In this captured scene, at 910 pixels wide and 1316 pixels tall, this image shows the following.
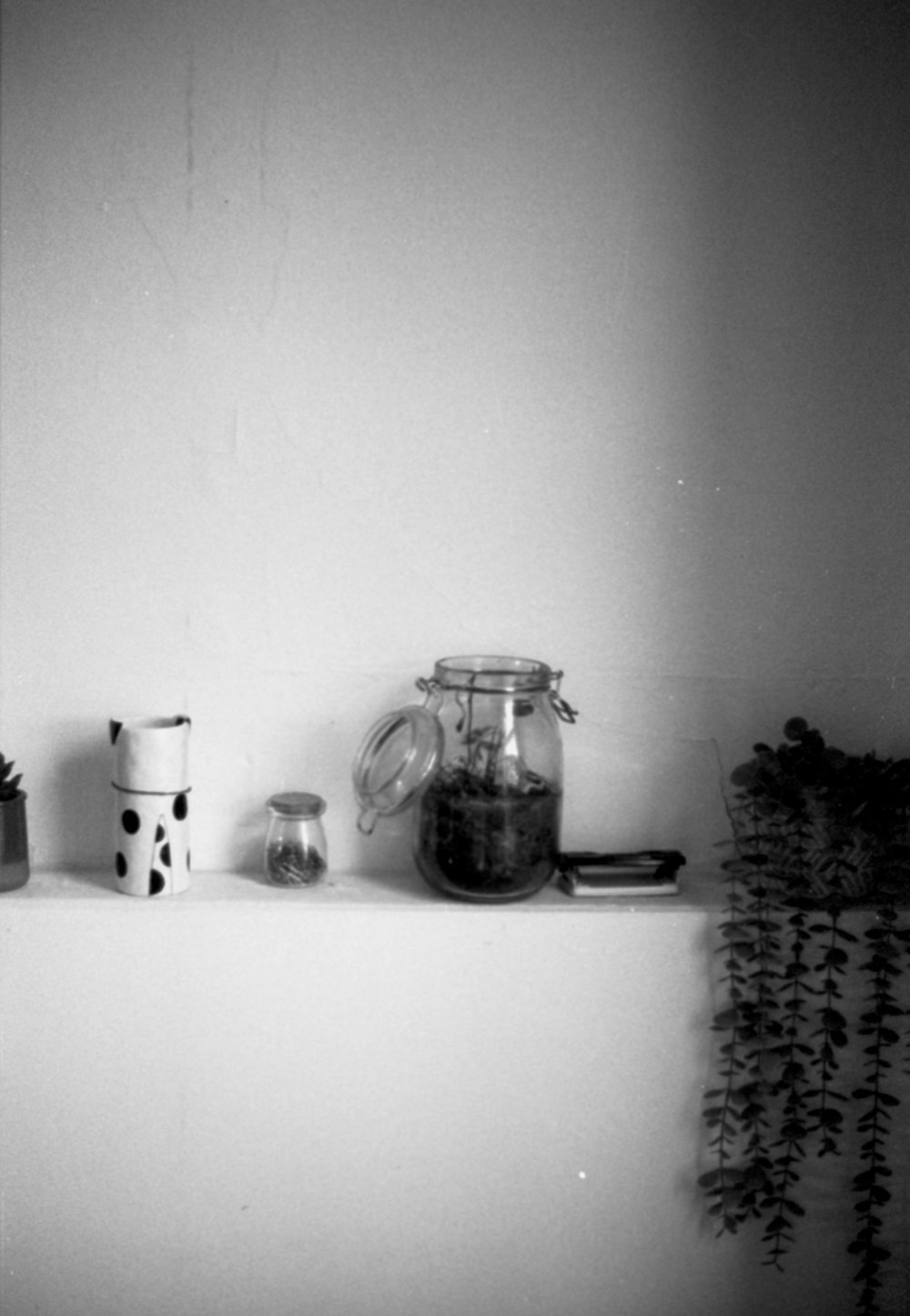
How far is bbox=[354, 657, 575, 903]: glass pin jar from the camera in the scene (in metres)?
1.23

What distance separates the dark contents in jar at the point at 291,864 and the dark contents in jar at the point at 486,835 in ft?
0.44

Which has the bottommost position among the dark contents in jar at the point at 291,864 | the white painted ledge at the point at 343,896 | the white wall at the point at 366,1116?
the white wall at the point at 366,1116

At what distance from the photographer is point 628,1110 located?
127 centimetres

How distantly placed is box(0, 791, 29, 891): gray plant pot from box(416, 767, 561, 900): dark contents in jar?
1.45 feet

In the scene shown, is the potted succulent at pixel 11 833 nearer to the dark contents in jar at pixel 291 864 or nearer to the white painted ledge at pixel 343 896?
the white painted ledge at pixel 343 896

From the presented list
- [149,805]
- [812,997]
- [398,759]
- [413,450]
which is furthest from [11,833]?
[812,997]

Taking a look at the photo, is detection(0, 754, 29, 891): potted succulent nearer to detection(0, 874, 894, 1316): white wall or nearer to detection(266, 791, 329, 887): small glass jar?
detection(0, 874, 894, 1316): white wall

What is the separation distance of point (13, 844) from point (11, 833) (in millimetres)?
13

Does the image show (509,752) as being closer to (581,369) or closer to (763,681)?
(763,681)

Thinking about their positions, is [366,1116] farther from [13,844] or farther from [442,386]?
→ [442,386]

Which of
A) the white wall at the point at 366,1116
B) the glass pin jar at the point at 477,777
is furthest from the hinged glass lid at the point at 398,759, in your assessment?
the white wall at the point at 366,1116

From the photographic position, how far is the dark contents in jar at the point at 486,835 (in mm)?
1225

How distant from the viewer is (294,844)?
1.30 meters

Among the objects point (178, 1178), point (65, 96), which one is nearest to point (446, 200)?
point (65, 96)
